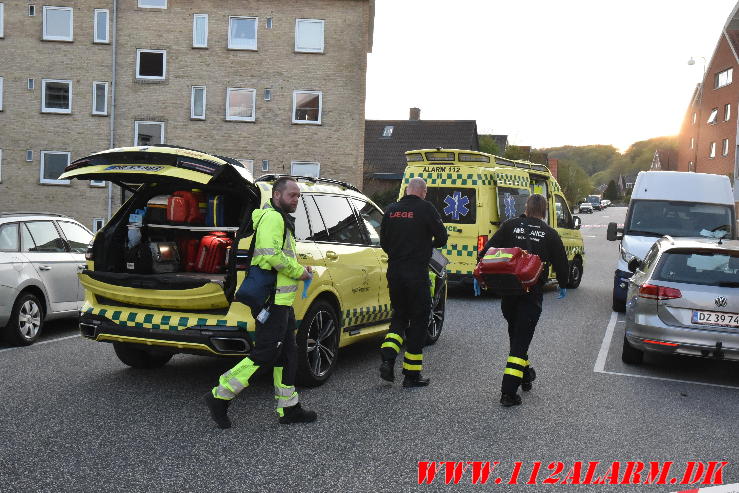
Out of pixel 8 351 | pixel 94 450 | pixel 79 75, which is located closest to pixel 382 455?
pixel 94 450

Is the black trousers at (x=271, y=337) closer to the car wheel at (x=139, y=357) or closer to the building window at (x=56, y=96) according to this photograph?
the car wheel at (x=139, y=357)

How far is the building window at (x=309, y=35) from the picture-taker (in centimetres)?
3120

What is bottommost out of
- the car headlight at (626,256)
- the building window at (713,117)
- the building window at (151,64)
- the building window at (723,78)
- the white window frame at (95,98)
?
the car headlight at (626,256)

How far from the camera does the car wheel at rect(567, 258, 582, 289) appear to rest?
16.0 metres

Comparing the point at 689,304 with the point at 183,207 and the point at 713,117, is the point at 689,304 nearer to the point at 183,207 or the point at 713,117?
the point at 183,207

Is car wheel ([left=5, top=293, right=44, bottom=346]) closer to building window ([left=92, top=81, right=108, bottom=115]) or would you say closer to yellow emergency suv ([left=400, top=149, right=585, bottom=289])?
yellow emergency suv ([left=400, top=149, right=585, bottom=289])

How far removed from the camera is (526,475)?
15.4 feet

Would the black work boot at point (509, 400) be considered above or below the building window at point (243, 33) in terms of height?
below

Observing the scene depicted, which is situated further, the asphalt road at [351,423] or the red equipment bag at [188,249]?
the red equipment bag at [188,249]

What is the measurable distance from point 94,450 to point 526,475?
2.76m

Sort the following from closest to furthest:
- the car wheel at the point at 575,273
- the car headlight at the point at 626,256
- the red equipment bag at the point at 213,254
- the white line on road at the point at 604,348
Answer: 1. the red equipment bag at the point at 213,254
2. the white line on road at the point at 604,348
3. the car headlight at the point at 626,256
4. the car wheel at the point at 575,273

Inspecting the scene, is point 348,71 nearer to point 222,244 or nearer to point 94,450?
point 222,244

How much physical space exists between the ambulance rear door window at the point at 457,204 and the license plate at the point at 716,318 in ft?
20.2

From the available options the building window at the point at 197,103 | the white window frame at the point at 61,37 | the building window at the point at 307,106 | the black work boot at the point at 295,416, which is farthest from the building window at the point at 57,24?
the black work boot at the point at 295,416
